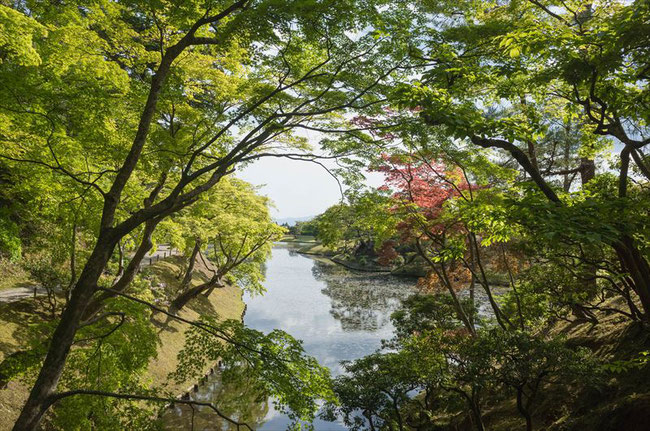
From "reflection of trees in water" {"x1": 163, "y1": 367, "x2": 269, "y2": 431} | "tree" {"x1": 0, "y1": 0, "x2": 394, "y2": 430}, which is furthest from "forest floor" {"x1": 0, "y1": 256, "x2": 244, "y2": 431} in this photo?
"tree" {"x1": 0, "y1": 0, "x2": 394, "y2": 430}

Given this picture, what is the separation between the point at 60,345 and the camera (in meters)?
4.84

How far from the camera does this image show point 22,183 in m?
6.88

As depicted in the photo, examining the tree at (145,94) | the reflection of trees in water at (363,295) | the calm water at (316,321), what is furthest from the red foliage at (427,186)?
the reflection of trees in water at (363,295)

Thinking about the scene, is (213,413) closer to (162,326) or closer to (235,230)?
(162,326)

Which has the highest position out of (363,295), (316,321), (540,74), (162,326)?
(540,74)

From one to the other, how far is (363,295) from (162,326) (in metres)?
18.7

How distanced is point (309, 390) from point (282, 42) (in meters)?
5.36

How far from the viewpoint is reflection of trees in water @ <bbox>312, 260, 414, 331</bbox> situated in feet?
78.0

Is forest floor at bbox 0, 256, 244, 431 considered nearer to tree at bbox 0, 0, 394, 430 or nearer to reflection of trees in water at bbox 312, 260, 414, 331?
tree at bbox 0, 0, 394, 430

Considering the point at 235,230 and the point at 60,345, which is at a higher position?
the point at 235,230

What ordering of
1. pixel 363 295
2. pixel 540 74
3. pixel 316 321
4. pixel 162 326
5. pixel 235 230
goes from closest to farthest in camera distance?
pixel 540 74
pixel 162 326
pixel 235 230
pixel 316 321
pixel 363 295

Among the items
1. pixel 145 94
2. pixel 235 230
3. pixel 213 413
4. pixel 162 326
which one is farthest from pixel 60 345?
pixel 162 326

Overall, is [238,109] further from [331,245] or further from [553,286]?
[553,286]

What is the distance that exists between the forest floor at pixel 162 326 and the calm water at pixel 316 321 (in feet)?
4.98
